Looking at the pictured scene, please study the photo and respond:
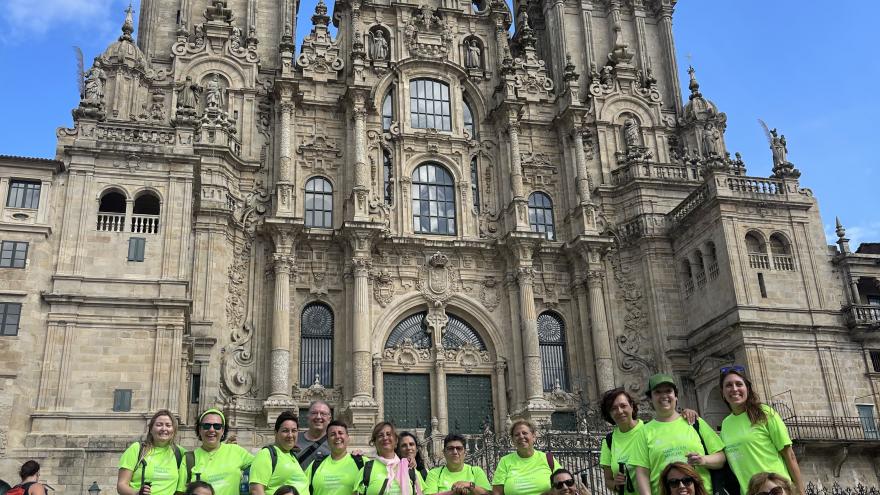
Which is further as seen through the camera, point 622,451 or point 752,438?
point 622,451

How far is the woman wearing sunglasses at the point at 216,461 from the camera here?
8.59 metres

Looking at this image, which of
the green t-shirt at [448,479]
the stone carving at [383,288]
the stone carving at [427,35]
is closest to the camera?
the green t-shirt at [448,479]

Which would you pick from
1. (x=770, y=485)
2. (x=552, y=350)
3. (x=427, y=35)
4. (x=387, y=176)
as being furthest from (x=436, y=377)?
(x=770, y=485)

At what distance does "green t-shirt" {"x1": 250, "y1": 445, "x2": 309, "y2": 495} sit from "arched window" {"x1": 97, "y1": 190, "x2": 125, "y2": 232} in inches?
641

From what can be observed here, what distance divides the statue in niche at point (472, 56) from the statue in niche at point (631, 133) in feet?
20.8

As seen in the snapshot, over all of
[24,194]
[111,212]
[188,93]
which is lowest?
[111,212]

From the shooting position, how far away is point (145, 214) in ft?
77.9

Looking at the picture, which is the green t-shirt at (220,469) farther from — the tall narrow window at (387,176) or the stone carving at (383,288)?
the tall narrow window at (387,176)

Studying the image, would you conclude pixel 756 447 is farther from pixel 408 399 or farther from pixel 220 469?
pixel 408 399

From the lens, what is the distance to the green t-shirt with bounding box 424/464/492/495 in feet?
31.3

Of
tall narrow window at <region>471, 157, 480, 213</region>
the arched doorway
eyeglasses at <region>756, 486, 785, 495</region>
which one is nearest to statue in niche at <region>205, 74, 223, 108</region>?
tall narrow window at <region>471, 157, 480, 213</region>

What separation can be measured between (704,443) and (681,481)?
6.58 ft

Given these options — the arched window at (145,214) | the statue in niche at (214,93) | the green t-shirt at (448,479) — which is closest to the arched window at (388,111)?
the statue in niche at (214,93)

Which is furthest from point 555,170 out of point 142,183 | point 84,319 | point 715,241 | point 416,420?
point 84,319
